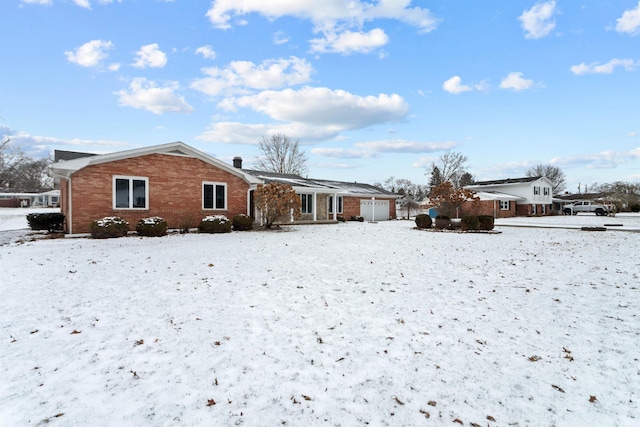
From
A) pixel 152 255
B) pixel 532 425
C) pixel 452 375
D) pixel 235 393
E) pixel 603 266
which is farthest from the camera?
pixel 152 255

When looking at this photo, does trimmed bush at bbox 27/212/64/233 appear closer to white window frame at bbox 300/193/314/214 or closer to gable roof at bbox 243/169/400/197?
gable roof at bbox 243/169/400/197

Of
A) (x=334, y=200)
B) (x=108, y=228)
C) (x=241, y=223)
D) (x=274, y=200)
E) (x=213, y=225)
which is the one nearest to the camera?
(x=108, y=228)

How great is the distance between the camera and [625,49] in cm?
1453

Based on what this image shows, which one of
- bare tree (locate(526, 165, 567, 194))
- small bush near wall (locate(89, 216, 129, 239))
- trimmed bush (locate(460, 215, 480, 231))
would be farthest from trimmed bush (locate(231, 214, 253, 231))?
bare tree (locate(526, 165, 567, 194))

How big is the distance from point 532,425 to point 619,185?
8163cm

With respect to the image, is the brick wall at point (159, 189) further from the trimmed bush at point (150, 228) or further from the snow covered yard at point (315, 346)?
the snow covered yard at point (315, 346)

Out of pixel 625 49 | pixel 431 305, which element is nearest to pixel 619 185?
pixel 625 49

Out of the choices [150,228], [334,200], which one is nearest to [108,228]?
[150,228]

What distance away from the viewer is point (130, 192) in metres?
16.5

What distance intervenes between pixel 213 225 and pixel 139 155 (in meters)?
5.11

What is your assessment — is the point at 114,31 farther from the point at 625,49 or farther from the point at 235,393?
the point at 625,49

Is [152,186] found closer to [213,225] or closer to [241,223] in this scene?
[213,225]

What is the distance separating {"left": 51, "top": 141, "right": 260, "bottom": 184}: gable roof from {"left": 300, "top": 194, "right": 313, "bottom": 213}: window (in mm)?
6619

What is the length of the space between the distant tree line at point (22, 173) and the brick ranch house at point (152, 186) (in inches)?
1786
